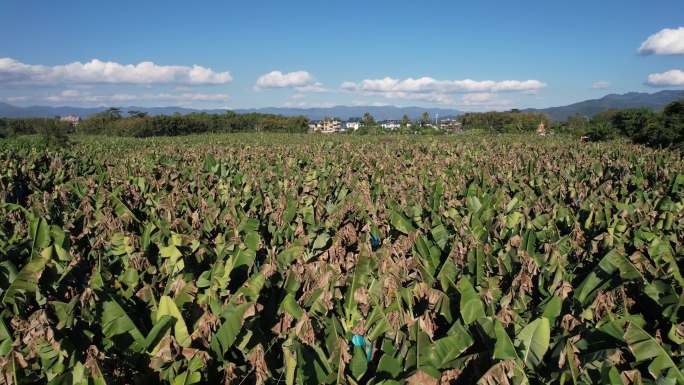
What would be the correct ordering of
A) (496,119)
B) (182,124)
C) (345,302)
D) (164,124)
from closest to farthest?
(345,302), (164,124), (182,124), (496,119)

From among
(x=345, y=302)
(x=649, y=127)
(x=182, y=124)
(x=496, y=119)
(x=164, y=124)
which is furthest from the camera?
(x=496, y=119)

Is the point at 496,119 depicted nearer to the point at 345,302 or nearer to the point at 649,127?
the point at 649,127

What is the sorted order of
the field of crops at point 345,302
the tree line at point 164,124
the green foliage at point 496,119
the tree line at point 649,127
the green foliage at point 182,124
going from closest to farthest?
the field of crops at point 345,302, the tree line at point 649,127, the tree line at point 164,124, the green foliage at point 182,124, the green foliage at point 496,119

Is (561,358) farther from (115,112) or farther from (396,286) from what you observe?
(115,112)

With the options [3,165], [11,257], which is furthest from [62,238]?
[3,165]

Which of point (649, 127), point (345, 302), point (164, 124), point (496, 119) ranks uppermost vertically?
point (496, 119)

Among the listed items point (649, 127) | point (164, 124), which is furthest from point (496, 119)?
point (164, 124)

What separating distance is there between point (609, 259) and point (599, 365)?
4.65 feet

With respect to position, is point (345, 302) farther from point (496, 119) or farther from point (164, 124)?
point (496, 119)

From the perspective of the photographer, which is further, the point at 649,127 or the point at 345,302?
the point at 649,127

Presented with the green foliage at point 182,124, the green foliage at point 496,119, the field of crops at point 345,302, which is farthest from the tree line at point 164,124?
the field of crops at point 345,302

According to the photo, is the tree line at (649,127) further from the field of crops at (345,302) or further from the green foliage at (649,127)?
the field of crops at (345,302)

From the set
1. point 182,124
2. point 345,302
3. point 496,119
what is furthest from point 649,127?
point 182,124

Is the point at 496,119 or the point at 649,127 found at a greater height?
the point at 496,119
